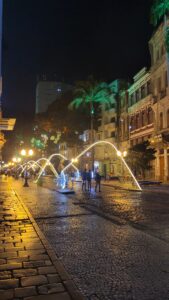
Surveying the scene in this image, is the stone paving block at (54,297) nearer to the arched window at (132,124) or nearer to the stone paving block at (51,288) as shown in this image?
the stone paving block at (51,288)

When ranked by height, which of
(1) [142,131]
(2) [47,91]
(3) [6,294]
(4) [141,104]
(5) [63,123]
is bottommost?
(3) [6,294]

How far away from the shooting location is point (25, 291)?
5129 mm

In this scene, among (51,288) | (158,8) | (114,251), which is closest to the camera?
(51,288)

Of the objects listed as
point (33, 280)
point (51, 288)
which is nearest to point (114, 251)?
point (33, 280)

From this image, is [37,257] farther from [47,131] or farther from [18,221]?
[47,131]

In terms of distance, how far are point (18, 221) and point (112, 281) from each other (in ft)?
21.6

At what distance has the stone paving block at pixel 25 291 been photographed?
5008 millimetres

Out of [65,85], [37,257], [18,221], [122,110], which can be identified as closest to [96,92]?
[122,110]

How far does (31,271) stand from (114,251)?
2.21 meters

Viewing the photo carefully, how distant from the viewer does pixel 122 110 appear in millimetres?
56812

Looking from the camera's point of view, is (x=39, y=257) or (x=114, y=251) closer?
(x=39, y=257)

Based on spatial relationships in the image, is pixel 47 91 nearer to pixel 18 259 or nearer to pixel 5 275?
pixel 18 259

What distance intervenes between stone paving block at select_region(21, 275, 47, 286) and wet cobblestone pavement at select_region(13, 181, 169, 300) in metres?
0.54

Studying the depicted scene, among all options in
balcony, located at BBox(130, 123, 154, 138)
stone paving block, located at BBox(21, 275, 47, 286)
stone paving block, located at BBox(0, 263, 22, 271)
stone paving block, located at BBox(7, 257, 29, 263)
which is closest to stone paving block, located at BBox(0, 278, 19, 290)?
stone paving block, located at BBox(21, 275, 47, 286)
